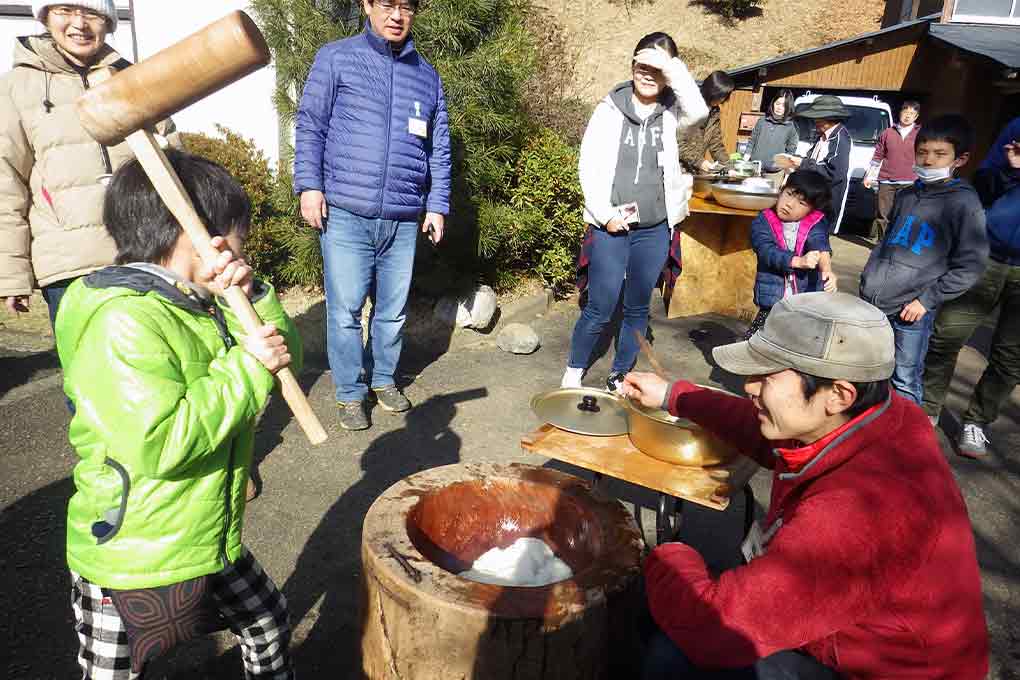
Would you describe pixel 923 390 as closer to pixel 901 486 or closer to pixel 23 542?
pixel 901 486

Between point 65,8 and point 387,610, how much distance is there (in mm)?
2534

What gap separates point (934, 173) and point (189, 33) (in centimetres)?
588

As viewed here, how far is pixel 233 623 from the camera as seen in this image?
1804 mm

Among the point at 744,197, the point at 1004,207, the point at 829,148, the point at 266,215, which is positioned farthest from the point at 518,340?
the point at 829,148

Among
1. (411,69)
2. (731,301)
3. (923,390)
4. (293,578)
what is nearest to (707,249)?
(731,301)

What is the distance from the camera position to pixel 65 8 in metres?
2.59

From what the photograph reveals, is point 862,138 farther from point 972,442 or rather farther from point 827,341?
point 827,341

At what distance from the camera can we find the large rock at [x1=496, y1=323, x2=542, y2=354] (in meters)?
5.56

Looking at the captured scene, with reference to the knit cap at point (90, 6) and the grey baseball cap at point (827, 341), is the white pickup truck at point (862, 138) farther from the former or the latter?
the knit cap at point (90, 6)

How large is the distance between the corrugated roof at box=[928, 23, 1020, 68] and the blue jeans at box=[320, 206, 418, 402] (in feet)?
37.0

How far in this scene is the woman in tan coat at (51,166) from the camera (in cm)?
275

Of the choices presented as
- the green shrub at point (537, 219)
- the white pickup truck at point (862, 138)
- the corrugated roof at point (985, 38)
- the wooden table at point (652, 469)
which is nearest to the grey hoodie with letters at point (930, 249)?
the wooden table at point (652, 469)

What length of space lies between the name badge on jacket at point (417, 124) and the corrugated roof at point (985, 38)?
10986 mm

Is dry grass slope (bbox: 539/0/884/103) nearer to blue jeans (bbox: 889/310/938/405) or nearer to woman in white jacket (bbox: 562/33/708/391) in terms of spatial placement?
woman in white jacket (bbox: 562/33/708/391)
